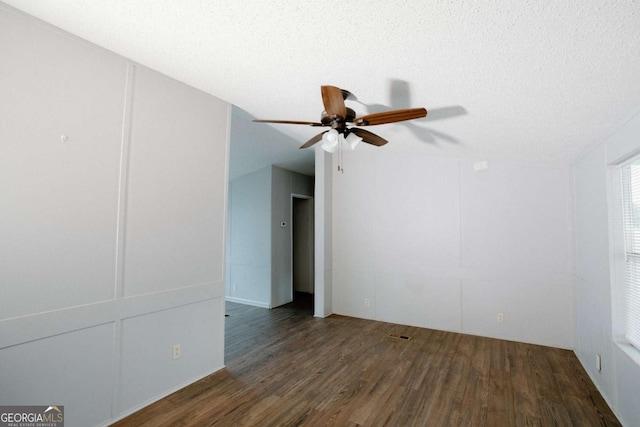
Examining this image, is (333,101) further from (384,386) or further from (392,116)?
(384,386)

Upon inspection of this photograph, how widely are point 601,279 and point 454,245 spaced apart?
1.66 meters

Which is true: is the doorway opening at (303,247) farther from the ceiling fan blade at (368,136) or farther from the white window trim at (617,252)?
the white window trim at (617,252)

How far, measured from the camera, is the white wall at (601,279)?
1981mm

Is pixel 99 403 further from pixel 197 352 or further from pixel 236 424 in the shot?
pixel 236 424

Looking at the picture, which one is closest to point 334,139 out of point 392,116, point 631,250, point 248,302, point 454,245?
point 392,116

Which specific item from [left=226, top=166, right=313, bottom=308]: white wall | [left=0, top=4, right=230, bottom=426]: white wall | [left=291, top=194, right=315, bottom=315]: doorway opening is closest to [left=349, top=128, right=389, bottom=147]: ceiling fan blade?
[left=0, top=4, right=230, bottom=426]: white wall

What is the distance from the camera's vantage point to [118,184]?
215 cm

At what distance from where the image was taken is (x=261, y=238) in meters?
5.42

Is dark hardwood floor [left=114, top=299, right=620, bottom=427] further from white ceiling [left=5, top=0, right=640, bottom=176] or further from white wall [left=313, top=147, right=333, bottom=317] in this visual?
white ceiling [left=5, top=0, right=640, bottom=176]

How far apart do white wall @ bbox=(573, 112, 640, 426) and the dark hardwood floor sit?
202mm

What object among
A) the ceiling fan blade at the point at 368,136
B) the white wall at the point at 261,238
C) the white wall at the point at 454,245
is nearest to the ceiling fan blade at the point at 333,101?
the ceiling fan blade at the point at 368,136

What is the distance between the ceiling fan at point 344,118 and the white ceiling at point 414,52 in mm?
231

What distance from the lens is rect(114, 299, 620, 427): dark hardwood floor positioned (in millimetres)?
2152

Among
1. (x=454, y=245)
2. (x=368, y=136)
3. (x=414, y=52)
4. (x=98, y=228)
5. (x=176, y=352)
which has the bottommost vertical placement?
(x=176, y=352)
